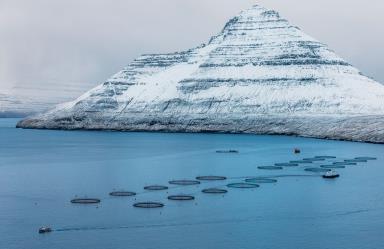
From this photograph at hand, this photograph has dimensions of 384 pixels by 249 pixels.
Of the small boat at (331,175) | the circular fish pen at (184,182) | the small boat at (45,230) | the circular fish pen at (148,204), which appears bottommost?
the small boat at (45,230)

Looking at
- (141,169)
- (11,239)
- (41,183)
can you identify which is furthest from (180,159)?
(11,239)

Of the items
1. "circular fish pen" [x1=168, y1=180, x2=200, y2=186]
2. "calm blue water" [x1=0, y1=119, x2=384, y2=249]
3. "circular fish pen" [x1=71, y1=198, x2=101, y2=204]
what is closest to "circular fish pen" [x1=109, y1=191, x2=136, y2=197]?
"calm blue water" [x1=0, y1=119, x2=384, y2=249]

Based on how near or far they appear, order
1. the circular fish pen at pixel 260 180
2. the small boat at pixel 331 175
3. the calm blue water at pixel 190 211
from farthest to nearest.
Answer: the small boat at pixel 331 175, the circular fish pen at pixel 260 180, the calm blue water at pixel 190 211

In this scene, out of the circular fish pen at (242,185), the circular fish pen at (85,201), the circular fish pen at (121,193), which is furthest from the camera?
the circular fish pen at (242,185)

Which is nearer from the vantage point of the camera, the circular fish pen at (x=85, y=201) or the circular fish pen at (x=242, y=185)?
the circular fish pen at (x=85, y=201)

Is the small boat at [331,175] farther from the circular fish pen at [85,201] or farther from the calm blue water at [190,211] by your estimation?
the circular fish pen at [85,201]

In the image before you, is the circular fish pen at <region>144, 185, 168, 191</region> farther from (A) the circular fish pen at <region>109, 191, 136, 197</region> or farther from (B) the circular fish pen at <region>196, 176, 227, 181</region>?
(B) the circular fish pen at <region>196, 176, 227, 181</region>

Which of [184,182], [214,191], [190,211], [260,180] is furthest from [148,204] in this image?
[260,180]

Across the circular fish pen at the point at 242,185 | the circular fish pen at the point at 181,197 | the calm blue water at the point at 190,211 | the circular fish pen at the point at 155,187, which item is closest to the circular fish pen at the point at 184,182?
the calm blue water at the point at 190,211

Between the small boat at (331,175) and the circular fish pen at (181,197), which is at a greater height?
the small boat at (331,175)

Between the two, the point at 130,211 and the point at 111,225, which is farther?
the point at 130,211

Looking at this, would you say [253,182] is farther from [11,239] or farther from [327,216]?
[11,239]
